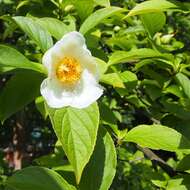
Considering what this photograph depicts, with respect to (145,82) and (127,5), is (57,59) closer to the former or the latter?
(145,82)

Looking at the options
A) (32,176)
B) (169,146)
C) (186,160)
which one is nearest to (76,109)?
(32,176)

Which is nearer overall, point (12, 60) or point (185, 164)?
point (12, 60)

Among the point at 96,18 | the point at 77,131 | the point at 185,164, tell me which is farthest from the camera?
the point at 185,164

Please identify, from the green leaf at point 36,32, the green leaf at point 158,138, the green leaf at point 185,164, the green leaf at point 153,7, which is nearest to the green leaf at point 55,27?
the green leaf at point 36,32

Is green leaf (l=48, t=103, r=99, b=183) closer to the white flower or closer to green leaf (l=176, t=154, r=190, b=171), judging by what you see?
the white flower

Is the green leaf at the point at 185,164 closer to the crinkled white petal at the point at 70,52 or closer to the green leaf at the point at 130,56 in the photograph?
the green leaf at the point at 130,56

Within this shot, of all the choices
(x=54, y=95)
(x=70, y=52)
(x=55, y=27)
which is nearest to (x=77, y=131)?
(x=54, y=95)

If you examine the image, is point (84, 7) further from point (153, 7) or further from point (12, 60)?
point (12, 60)

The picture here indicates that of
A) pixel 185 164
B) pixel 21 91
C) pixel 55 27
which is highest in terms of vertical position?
pixel 55 27
